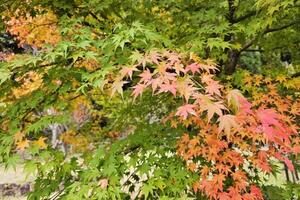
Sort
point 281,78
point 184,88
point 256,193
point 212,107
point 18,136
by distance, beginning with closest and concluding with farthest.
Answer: point 212,107
point 184,88
point 18,136
point 256,193
point 281,78

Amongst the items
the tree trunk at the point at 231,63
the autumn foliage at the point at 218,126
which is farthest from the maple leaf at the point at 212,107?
the tree trunk at the point at 231,63

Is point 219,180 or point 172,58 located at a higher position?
point 172,58

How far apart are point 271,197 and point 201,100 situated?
2.57m

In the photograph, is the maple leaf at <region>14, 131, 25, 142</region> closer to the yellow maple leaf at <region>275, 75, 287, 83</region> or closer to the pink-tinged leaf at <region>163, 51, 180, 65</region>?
the pink-tinged leaf at <region>163, 51, 180, 65</region>

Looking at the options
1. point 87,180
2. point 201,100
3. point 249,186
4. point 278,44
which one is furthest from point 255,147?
point 278,44

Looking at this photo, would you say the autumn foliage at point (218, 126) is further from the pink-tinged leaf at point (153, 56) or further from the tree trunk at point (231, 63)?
the tree trunk at point (231, 63)

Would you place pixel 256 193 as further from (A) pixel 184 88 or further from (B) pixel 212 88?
(A) pixel 184 88

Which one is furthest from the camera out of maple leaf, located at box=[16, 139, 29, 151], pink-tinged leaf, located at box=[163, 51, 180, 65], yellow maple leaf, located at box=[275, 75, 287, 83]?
yellow maple leaf, located at box=[275, 75, 287, 83]

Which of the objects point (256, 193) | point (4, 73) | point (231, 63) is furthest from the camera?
point (231, 63)

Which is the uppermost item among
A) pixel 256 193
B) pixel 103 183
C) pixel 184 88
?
pixel 184 88

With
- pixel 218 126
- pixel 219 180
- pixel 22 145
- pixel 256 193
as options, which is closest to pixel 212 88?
pixel 218 126

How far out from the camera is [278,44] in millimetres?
5469

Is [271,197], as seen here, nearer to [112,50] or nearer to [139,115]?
[139,115]

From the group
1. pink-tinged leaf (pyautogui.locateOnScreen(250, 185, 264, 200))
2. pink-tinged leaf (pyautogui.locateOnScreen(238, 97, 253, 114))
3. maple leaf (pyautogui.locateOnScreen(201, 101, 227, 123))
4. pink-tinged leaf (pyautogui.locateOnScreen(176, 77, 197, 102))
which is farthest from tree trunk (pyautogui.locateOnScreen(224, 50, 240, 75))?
maple leaf (pyautogui.locateOnScreen(201, 101, 227, 123))
